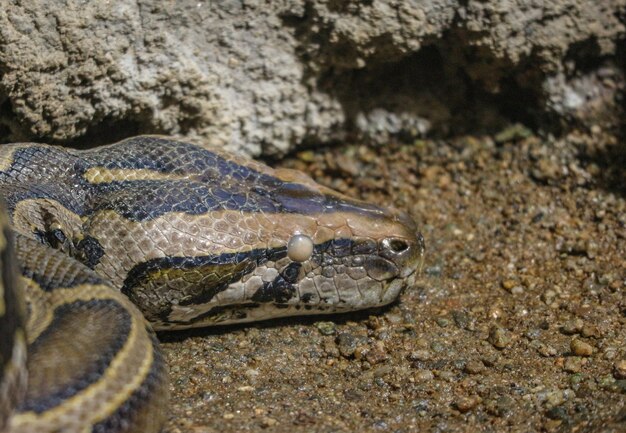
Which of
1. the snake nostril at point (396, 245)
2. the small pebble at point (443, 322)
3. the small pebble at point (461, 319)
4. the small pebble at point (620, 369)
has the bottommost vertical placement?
the small pebble at point (443, 322)

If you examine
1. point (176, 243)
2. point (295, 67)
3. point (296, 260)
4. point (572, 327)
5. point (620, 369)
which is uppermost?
point (295, 67)

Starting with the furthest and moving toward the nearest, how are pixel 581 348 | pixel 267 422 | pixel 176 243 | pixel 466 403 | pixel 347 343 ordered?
pixel 347 343 < pixel 581 348 < pixel 176 243 < pixel 466 403 < pixel 267 422

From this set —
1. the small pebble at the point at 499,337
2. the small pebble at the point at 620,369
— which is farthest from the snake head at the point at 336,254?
the small pebble at the point at 620,369

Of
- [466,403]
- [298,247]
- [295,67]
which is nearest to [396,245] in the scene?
[298,247]

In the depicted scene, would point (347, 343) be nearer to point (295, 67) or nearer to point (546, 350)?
point (546, 350)

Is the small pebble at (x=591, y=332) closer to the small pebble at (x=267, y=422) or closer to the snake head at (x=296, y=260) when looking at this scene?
the snake head at (x=296, y=260)

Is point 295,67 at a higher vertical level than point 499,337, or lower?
higher

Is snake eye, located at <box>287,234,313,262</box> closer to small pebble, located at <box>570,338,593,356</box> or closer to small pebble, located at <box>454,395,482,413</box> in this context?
small pebble, located at <box>454,395,482,413</box>

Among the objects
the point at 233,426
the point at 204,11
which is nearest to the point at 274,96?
the point at 204,11
